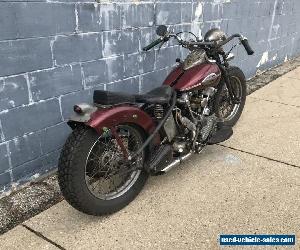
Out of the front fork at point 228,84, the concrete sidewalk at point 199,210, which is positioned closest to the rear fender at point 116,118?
the concrete sidewalk at point 199,210

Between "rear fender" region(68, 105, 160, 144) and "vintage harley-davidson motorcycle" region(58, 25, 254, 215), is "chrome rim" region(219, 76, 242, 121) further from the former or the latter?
"rear fender" region(68, 105, 160, 144)

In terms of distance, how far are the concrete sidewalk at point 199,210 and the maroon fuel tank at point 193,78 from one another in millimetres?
822

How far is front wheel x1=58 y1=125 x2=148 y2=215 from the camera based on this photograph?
8.33 feet

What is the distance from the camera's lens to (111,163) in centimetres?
285

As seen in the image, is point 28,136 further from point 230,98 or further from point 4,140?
point 230,98

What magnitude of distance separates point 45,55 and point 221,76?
1.93 m

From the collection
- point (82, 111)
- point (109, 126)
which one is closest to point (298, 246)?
point (109, 126)

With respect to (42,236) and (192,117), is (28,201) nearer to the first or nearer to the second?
(42,236)

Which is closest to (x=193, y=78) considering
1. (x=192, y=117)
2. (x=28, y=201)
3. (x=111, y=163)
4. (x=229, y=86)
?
(x=192, y=117)

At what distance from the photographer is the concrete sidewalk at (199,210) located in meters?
2.59

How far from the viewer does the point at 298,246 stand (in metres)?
2.49

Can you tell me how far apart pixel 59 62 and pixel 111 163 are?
1038 mm

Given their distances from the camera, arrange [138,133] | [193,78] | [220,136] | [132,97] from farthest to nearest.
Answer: [220,136] < [193,78] < [138,133] < [132,97]

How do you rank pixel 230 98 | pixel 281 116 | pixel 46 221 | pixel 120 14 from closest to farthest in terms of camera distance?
pixel 46 221 < pixel 120 14 < pixel 230 98 < pixel 281 116
